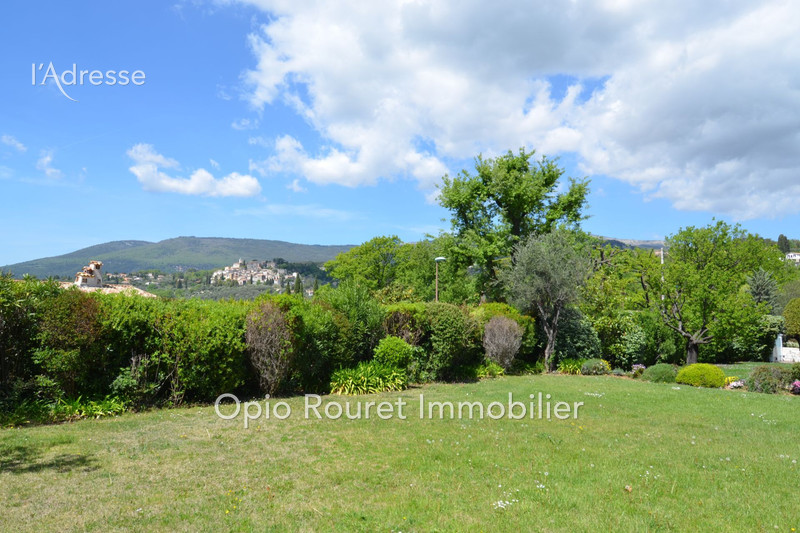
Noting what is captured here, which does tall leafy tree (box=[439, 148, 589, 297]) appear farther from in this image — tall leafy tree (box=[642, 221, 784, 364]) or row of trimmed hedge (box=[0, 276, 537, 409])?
row of trimmed hedge (box=[0, 276, 537, 409])

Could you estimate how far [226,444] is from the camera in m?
7.21

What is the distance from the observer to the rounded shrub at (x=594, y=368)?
2091cm

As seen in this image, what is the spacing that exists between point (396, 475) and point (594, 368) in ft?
57.5

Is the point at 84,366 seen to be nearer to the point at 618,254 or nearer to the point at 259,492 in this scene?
the point at 259,492

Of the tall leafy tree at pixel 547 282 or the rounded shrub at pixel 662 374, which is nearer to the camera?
the rounded shrub at pixel 662 374

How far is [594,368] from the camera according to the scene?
2098 centimetres

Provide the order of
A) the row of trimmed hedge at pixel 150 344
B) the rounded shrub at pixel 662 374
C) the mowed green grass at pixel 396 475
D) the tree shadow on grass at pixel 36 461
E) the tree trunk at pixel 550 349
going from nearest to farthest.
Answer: the mowed green grass at pixel 396 475
the tree shadow on grass at pixel 36 461
the row of trimmed hedge at pixel 150 344
the rounded shrub at pixel 662 374
the tree trunk at pixel 550 349

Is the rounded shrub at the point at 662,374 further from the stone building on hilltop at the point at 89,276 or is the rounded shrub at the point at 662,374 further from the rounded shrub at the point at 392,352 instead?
the stone building on hilltop at the point at 89,276

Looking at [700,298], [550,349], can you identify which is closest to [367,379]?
[550,349]

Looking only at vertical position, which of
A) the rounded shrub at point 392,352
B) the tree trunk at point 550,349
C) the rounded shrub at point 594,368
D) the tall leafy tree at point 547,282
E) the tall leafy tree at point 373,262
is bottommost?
the rounded shrub at point 594,368

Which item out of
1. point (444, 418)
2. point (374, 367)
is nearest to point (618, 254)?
point (374, 367)

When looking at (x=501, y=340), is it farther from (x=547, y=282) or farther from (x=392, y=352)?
(x=392, y=352)

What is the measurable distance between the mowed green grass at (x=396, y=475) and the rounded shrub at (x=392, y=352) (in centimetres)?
486

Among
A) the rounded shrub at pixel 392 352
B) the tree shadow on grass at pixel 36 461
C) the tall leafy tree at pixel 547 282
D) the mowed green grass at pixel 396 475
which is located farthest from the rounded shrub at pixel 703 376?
the tree shadow on grass at pixel 36 461
